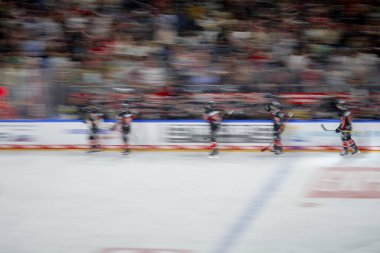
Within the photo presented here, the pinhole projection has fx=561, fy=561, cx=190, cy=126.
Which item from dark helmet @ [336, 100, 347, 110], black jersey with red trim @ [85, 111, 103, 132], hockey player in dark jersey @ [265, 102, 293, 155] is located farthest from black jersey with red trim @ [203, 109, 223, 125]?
dark helmet @ [336, 100, 347, 110]

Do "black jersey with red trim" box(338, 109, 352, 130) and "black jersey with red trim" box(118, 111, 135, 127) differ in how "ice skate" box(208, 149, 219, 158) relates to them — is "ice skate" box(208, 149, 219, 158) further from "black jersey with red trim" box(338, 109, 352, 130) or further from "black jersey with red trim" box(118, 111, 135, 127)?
"black jersey with red trim" box(338, 109, 352, 130)

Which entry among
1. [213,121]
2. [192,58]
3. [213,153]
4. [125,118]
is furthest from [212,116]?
[125,118]

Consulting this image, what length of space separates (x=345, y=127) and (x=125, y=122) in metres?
4.53

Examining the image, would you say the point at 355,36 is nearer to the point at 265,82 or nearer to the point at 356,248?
the point at 265,82

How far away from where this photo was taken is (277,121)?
1159 centimetres

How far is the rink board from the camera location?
38.6 feet

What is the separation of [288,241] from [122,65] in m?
6.78

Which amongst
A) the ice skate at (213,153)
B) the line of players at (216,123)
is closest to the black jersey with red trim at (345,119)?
the line of players at (216,123)

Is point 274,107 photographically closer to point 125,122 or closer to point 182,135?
point 182,135

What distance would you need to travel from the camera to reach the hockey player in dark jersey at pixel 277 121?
1156 centimetres

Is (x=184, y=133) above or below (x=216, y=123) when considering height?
below

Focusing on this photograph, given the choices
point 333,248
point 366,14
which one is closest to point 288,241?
point 333,248

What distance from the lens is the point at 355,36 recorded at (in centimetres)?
1273

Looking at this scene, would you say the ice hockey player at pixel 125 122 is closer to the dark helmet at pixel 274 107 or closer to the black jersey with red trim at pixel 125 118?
the black jersey with red trim at pixel 125 118
